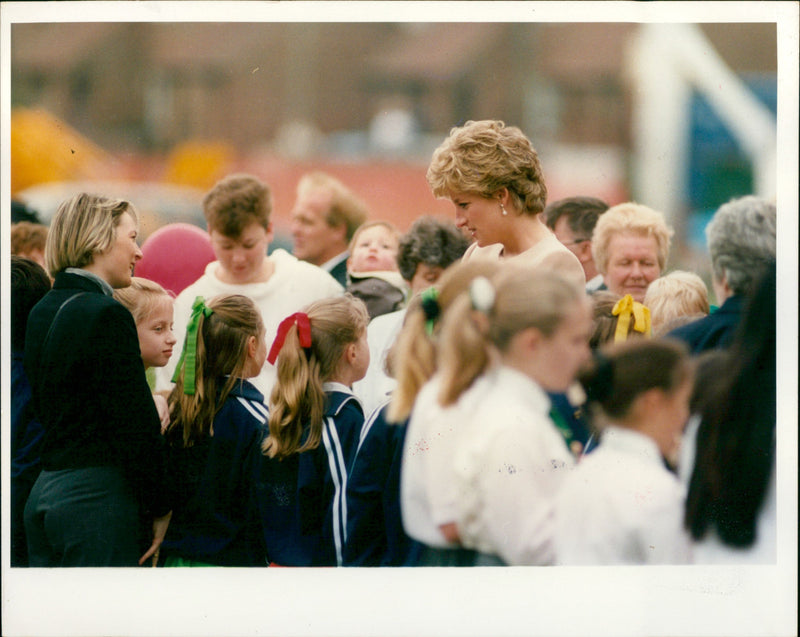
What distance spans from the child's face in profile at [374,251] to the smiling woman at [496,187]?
533 millimetres

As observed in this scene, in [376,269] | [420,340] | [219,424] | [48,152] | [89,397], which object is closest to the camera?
[420,340]

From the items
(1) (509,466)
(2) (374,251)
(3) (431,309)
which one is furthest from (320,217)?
(1) (509,466)

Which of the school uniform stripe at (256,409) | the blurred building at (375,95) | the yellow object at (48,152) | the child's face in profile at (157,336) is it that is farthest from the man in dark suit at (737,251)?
the yellow object at (48,152)

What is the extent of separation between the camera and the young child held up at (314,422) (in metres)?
2.87

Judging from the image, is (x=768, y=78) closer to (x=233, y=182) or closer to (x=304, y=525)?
(x=233, y=182)

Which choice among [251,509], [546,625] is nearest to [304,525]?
[251,509]

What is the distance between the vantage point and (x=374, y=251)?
3.33 metres

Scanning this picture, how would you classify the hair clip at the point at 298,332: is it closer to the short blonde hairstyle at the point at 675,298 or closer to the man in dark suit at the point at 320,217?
the man in dark suit at the point at 320,217

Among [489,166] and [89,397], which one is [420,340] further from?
[89,397]

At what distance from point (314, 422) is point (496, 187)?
91cm

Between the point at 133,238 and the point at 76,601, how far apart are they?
1175mm

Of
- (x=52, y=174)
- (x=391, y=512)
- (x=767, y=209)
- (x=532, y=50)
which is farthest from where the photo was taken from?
(x=532, y=50)

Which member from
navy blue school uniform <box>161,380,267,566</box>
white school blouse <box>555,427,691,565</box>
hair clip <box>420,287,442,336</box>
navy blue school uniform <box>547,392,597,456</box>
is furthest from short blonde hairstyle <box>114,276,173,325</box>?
white school blouse <box>555,427,691,565</box>

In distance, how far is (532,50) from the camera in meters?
7.46
